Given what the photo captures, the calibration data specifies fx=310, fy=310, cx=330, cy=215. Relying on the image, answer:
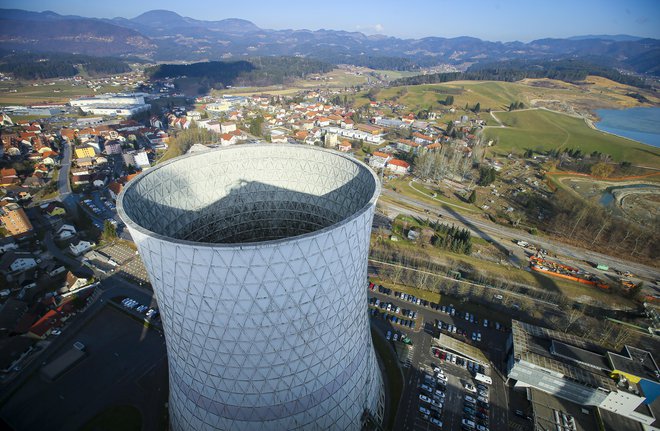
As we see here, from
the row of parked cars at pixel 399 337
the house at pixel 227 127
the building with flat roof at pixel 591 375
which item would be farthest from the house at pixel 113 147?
the building with flat roof at pixel 591 375

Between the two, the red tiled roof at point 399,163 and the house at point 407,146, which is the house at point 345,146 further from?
the red tiled roof at point 399,163

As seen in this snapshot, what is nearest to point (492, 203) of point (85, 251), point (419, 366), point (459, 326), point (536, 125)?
point (459, 326)

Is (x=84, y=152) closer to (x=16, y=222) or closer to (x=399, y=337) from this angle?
(x=16, y=222)

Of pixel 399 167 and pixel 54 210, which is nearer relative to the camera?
pixel 54 210

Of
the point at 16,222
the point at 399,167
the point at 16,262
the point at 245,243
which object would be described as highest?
the point at 245,243

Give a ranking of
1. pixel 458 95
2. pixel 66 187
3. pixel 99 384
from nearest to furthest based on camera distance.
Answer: pixel 99 384
pixel 66 187
pixel 458 95

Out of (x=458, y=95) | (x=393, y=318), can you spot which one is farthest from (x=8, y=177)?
(x=458, y=95)

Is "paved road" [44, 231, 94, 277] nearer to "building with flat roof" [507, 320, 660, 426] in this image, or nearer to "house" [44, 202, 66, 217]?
"house" [44, 202, 66, 217]
